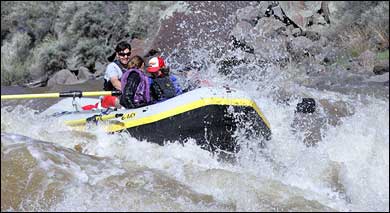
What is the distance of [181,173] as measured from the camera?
488 cm

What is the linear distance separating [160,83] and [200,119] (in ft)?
2.95

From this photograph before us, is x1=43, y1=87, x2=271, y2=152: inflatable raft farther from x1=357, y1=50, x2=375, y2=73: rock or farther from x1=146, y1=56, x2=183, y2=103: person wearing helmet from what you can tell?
x1=357, y1=50, x2=375, y2=73: rock

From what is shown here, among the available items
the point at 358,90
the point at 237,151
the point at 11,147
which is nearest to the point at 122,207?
the point at 11,147

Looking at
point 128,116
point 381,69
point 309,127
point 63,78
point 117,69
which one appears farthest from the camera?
point 63,78

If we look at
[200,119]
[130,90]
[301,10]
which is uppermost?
[301,10]

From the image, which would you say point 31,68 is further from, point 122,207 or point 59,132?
point 122,207

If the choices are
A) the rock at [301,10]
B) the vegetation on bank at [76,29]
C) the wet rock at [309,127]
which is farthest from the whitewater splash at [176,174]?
the rock at [301,10]

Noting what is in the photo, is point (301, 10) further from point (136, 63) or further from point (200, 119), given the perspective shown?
point (200, 119)

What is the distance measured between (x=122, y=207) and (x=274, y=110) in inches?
198

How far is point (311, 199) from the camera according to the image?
4.30 metres

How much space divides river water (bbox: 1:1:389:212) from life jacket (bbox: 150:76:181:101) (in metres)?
A: 0.31

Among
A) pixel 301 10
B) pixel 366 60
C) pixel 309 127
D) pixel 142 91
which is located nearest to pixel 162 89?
pixel 142 91

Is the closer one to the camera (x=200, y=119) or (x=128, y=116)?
(x=200, y=119)

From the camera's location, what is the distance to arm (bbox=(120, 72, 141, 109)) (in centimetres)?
644
